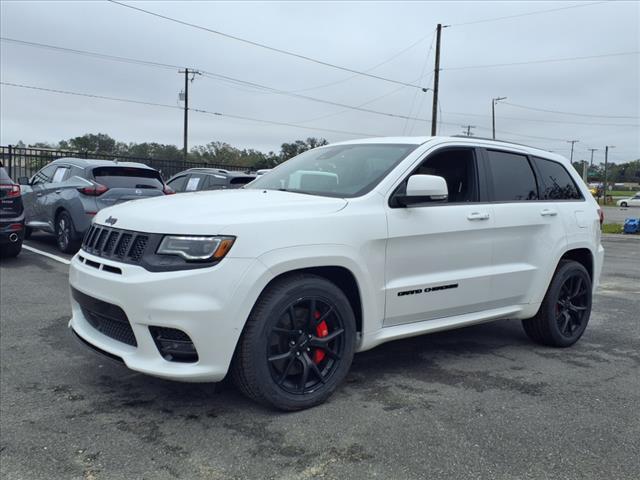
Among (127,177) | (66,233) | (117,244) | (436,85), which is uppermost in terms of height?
(436,85)

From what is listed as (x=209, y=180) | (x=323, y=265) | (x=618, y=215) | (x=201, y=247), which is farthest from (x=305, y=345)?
(x=618, y=215)

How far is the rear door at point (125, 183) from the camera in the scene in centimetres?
914

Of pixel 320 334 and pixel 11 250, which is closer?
pixel 320 334

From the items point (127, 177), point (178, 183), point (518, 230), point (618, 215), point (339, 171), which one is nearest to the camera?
point (339, 171)

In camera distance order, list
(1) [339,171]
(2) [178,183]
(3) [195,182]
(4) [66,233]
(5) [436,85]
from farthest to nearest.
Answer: (5) [436,85] → (2) [178,183] → (3) [195,182] → (4) [66,233] → (1) [339,171]

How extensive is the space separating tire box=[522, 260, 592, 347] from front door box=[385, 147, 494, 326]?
0.81 meters

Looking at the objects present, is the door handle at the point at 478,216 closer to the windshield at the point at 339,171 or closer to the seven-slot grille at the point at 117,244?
the windshield at the point at 339,171

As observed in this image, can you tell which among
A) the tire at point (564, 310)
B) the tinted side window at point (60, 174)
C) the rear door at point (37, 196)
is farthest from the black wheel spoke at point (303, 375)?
the rear door at point (37, 196)

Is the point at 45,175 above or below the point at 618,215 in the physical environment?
above

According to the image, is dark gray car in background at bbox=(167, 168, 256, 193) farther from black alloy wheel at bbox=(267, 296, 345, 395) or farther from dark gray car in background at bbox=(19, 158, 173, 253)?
black alloy wheel at bbox=(267, 296, 345, 395)

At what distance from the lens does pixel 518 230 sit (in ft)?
15.0

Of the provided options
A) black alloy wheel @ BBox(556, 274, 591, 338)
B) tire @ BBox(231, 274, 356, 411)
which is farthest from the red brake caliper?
black alloy wheel @ BBox(556, 274, 591, 338)

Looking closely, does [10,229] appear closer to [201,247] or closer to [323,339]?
[201,247]

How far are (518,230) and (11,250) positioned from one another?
24.5 ft
